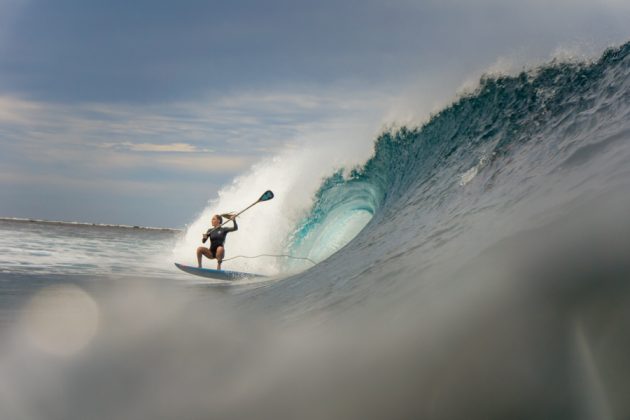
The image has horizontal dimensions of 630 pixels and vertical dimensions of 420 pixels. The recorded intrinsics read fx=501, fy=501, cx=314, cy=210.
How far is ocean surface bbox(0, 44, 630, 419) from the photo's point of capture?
207cm

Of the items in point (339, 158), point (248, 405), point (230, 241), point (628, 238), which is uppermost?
point (339, 158)

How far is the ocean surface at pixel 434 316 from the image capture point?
6.81 ft

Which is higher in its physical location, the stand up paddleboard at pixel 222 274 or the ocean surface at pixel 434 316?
the stand up paddleboard at pixel 222 274

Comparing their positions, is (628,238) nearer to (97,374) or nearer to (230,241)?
(97,374)

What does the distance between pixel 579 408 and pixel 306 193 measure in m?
11.4

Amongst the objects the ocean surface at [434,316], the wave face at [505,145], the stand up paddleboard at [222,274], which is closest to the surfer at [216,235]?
the stand up paddleboard at [222,274]

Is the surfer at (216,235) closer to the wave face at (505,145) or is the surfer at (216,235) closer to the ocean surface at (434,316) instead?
the ocean surface at (434,316)

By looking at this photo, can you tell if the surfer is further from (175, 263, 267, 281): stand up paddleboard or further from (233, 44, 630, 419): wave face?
(233, 44, 630, 419): wave face

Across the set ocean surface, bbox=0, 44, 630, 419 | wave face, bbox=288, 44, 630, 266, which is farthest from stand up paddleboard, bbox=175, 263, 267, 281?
wave face, bbox=288, 44, 630, 266

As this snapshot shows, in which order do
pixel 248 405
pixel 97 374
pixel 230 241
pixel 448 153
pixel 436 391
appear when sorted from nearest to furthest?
pixel 436 391 < pixel 248 405 < pixel 97 374 < pixel 448 153 < pixel 230 241

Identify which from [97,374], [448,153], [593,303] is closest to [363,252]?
[448,153]

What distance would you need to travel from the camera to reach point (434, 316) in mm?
2754

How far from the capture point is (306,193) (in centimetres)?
1307

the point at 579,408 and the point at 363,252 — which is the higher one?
the point at 363,252
